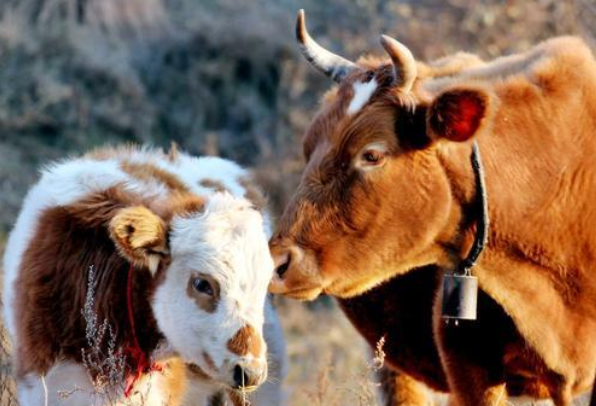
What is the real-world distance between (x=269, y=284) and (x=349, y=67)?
1.18m

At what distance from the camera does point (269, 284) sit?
7266mm

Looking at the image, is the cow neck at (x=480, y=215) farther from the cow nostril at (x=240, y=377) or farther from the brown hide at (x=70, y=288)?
the brown hide at (x=70, y=288)

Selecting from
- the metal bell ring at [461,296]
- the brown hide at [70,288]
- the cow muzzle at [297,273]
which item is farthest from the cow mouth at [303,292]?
the brown hide at [70,288]

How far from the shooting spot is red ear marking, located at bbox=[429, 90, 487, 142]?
22.5 ft

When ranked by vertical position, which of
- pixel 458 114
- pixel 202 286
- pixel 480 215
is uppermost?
pixel 458 114

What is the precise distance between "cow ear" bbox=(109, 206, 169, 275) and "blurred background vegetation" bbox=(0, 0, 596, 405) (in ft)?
35.7

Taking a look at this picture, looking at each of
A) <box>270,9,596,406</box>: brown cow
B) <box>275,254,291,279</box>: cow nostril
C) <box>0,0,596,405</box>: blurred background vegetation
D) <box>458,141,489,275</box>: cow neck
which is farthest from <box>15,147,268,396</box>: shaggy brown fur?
<box>0,0,596,405</box>: blurred background vegetation

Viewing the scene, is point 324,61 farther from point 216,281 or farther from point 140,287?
point 140,287

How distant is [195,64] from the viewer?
811 inches

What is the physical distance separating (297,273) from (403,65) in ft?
3.60

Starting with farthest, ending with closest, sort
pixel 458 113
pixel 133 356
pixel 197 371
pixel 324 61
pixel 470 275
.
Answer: pixel 197 371 < pixel 133 356 < pixel 324 61 < pixel 470 275 < pixel 458 113

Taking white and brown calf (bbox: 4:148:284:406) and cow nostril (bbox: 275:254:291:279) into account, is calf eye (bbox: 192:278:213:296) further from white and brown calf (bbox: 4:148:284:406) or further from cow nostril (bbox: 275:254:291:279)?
cow nostril (bbox: 275:254:291:279)

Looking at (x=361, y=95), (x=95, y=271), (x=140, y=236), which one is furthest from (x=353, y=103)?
(x=95, y=271)

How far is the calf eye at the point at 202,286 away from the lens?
7.43 m
